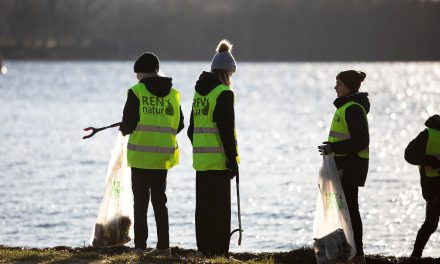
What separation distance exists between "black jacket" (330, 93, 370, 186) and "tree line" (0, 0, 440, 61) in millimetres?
139982

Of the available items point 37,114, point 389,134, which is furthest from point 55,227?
point 37,114

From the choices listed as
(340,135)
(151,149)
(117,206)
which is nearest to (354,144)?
(340,135)

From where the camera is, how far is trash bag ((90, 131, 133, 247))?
1106 cm

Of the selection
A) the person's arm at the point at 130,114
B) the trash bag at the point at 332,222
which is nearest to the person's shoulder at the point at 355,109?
the trash bag at the point at 332,222

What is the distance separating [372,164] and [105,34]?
14848 centimetres

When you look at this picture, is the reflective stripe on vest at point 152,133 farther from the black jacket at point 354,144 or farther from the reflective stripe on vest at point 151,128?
the black jacket at point 354,144

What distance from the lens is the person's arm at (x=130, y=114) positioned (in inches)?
412

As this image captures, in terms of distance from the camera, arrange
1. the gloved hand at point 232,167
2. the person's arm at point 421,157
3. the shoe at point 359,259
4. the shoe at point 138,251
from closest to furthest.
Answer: the gloved hand at point 232,167, the shoe at point 359,259, the shoe at point 138,251, the person's arm at point 421,157

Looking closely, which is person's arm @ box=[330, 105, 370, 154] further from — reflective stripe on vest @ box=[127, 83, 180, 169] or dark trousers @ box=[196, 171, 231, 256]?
reflective stripe on vest @ box=[127, 83, 180, 169]

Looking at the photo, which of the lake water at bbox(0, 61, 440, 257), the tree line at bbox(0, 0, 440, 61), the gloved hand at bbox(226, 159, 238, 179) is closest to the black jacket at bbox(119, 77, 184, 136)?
the gloved hand at bbox(226, 159, 238, 179)

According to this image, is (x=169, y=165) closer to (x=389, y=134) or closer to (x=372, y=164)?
(x=372, y=164)

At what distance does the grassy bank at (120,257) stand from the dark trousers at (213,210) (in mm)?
265

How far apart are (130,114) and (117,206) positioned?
113 centimetres

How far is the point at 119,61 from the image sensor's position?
157 m
